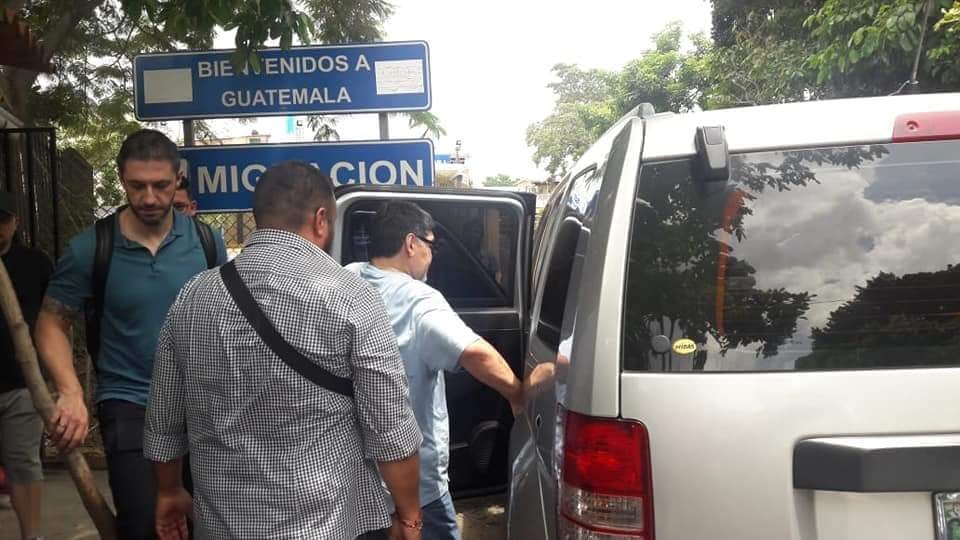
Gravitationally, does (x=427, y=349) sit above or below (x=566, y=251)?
below

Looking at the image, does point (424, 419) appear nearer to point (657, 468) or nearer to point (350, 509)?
point (350, 509)

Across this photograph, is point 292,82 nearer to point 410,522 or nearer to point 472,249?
point 472,249

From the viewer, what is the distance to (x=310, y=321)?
1979mm

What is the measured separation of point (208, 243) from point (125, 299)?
350mm

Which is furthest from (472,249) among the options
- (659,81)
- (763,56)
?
(659,81)

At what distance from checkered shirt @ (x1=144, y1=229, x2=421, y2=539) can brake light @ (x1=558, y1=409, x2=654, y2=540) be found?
0.45 metres

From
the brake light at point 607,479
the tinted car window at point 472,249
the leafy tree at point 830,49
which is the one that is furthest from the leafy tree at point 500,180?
the brake light at point 607,479

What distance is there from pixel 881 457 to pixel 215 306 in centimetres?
146

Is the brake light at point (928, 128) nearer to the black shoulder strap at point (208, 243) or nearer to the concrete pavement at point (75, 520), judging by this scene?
the black shoulder strap at point (208, 243)

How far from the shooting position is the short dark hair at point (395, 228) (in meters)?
3.04

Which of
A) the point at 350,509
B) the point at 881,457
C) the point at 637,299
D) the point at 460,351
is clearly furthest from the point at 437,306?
the point at 881,457

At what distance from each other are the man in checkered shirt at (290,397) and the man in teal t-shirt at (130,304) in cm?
72

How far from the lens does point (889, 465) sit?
5.49 feet

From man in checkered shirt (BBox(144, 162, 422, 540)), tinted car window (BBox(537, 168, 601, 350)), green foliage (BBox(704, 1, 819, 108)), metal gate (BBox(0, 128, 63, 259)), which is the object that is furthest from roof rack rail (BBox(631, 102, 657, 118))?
green foliage (BBox(704, 1, 819, 108))
